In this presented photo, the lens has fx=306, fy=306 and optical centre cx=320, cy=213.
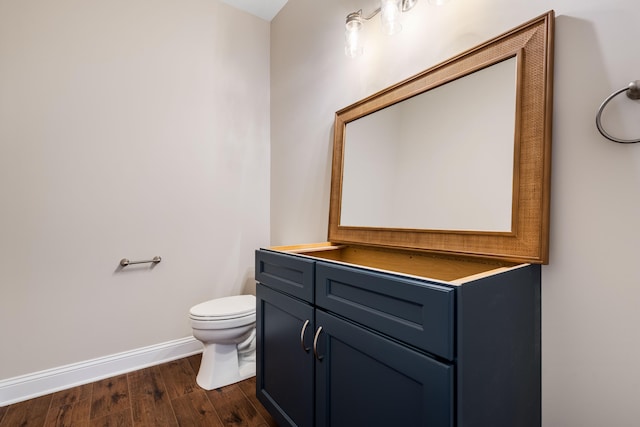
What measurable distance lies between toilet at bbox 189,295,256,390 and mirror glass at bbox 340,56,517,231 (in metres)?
0.92

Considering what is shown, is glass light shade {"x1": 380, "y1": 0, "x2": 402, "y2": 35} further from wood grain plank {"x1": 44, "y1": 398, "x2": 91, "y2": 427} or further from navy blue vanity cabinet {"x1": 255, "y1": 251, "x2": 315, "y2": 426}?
wood grain plank {"x1": 44, "y1": 398, "x2": 91, "y2": 427}

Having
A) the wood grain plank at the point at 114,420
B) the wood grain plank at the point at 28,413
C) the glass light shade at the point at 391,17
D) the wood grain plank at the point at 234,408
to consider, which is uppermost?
the glass light shade at the point at 391,17

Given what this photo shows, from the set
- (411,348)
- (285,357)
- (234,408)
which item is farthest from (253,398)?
(411,348)

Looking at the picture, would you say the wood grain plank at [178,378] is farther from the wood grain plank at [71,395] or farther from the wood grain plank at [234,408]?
the wood grain plank at [71,395]

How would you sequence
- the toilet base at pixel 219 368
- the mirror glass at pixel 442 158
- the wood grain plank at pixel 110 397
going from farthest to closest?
the toilet base at pixel 219 368 < the wood grain plank at pixel 110 397 < the mirror glass at pixel 442 158

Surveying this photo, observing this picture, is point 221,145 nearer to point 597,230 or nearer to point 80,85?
point 80,85

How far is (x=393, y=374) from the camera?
884 millimetres

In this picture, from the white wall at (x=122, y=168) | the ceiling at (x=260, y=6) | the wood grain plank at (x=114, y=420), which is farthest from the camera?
the ceiling at (x=260, y=6)

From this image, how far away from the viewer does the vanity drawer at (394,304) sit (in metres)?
0.75

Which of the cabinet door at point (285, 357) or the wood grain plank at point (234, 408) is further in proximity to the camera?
the wood grain plank at point (234, 408)

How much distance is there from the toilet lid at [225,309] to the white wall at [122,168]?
394 mm

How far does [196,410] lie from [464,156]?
184cm

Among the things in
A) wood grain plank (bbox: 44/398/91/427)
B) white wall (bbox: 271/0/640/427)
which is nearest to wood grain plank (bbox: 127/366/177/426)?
wood grain plank (bbox: 44/398/91/427)

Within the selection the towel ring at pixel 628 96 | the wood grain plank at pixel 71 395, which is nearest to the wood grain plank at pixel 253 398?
the wood grain plank at pixel 71 395
